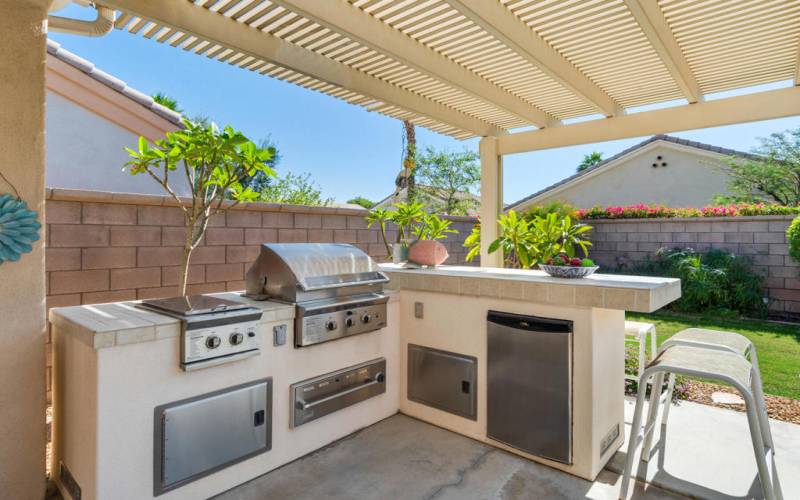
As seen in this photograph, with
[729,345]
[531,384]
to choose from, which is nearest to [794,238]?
[729,345]

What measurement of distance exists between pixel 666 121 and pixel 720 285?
4.55m

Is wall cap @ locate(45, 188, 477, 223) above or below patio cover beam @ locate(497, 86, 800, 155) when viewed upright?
below

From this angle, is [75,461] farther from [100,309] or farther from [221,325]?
[221,325]

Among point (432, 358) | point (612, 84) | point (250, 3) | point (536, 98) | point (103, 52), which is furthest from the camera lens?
point (103, 52)

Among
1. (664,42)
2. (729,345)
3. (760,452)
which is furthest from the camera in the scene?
(664,42)

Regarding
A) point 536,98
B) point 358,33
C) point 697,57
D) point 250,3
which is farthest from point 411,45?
point 697,57

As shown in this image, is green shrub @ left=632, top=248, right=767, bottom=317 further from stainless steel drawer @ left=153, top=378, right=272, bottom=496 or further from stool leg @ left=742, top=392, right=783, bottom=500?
stainless steel drawer @ left=153, top=378, right=272, bottom=496

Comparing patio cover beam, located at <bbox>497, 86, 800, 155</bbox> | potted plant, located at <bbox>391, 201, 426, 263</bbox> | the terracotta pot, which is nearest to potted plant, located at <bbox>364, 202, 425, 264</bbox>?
potted plant, located at <bbox>391, 201, 426, 263</bbox>

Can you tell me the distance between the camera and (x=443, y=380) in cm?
337

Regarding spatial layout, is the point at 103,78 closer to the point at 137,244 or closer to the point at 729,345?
the point at 137,244

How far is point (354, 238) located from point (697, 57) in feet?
12.3

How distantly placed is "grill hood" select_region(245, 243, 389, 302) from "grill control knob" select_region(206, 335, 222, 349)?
0.57 m

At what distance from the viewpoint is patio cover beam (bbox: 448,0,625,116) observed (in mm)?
2932

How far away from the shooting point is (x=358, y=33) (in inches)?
123
